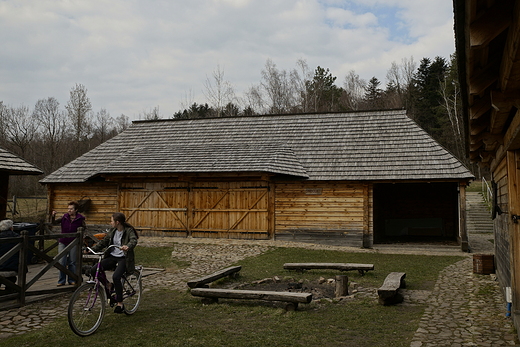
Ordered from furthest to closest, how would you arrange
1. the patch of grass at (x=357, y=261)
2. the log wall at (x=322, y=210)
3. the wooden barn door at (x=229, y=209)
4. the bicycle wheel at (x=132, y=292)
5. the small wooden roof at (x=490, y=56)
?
the wooden barn door at (x=229, y=209) < the log wall at (x=322, y=210) < the patch of grass at (x=357, y=261) < the bicycle wheel at (x=132, y=292) < the small wooden roof at (x=490, y=56)

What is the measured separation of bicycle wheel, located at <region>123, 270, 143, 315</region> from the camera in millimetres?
6562

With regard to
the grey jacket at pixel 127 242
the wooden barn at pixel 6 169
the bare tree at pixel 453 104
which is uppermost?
the bare tree at pixel 453 104

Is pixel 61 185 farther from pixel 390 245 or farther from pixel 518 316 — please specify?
pixel 518 316

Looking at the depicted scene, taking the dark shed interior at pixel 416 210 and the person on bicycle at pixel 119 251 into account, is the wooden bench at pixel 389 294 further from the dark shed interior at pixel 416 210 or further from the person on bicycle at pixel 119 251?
the dark shed interior at pixel 416 210

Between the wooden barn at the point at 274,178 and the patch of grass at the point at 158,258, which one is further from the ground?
the wooden barn at the point at 274,178

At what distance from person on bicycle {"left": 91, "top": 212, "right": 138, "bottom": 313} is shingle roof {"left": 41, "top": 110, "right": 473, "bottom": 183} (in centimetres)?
955

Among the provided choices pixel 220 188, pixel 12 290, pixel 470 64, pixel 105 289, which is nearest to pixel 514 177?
pixel 470 64

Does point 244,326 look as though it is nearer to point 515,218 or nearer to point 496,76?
point 515,218

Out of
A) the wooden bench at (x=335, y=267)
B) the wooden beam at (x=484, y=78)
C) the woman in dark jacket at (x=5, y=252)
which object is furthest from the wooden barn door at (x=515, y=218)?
the woman in dark jacket at (x=5, y=252)

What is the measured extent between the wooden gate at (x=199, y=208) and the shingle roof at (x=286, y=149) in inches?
36.6

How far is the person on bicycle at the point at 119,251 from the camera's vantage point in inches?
245

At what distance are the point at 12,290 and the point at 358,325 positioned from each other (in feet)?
15.8

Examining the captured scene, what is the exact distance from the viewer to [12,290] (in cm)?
621

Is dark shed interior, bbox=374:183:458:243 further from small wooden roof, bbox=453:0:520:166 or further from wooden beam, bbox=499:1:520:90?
wooden beam, bbox=499:1:520:90
